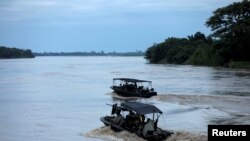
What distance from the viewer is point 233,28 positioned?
295 feet

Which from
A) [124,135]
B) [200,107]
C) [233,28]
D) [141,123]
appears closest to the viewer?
[141,123]

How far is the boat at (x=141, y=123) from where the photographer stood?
21.8 meters

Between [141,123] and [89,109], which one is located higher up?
[141,123]

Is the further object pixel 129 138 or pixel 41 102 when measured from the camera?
pixel 41 102

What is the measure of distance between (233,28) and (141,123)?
70108 mm

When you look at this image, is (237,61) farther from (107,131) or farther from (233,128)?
(233,128)

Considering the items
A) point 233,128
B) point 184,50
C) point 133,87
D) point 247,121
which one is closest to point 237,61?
point 184,50

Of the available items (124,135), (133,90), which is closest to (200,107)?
(133,90)

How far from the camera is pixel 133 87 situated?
1837 inches

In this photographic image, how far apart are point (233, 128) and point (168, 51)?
380 feet

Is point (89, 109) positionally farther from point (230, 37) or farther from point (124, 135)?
point (230, 37)

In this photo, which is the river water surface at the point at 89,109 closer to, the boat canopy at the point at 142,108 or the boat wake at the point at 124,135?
the boat wake at the point at 124,135

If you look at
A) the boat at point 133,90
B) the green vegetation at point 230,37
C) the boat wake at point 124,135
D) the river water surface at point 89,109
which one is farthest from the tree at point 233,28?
the boat wake at point 124,135

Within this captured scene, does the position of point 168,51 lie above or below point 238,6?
below
